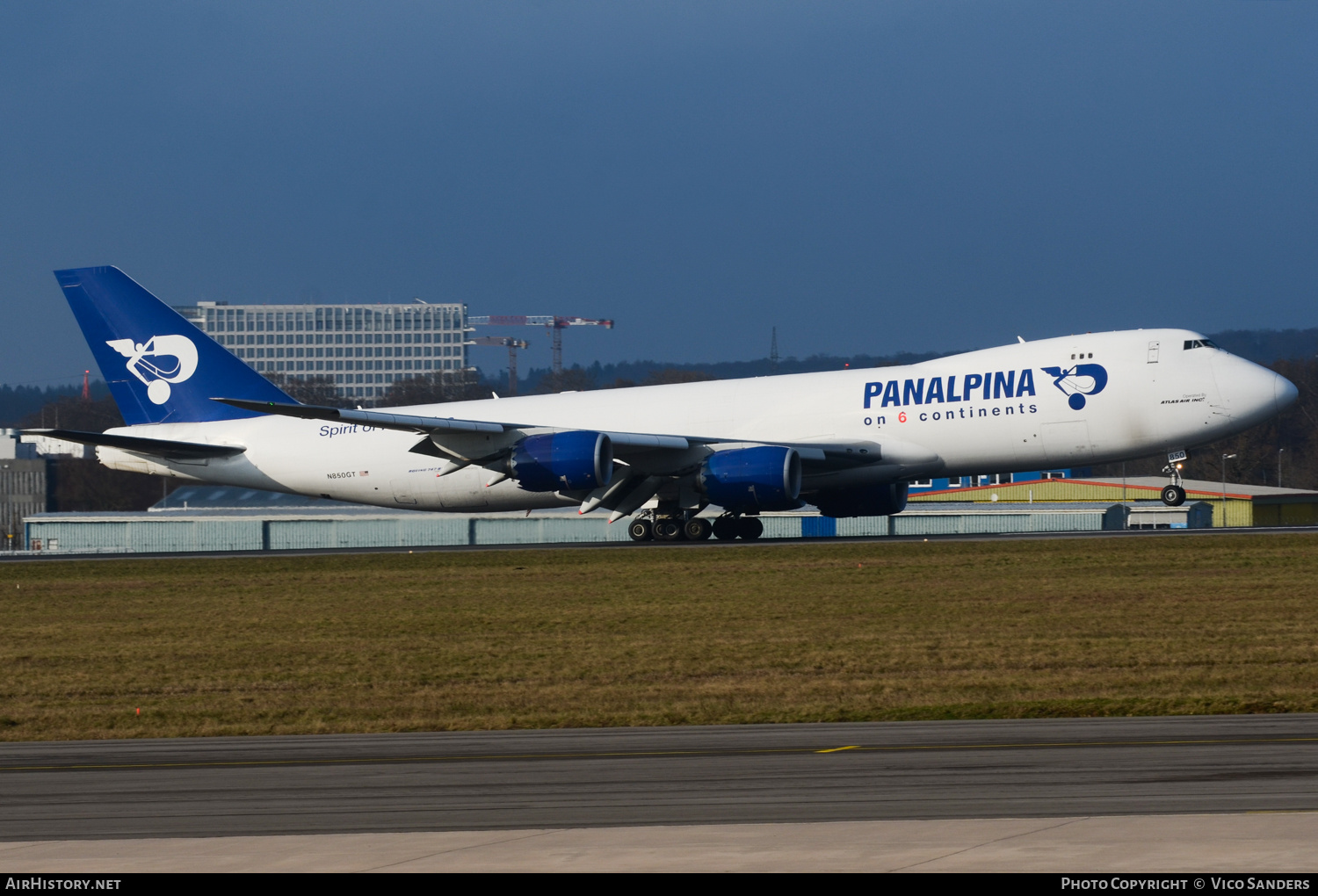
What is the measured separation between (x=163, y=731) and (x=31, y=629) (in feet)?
43.3

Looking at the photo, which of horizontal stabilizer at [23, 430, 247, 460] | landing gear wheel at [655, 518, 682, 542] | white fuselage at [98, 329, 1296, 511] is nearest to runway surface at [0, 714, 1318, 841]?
white fuselage at [98, 329, 1296, 511]

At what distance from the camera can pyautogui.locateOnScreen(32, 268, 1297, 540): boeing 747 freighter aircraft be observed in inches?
1415

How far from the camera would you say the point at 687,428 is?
40.0 m

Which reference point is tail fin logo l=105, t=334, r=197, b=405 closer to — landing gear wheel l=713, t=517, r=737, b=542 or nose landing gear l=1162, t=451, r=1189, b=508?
landing gear wheel l=713, t=517, r=737, b=542

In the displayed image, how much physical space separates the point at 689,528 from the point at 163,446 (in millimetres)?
14998

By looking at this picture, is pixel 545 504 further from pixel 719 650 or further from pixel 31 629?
pixel 719 650

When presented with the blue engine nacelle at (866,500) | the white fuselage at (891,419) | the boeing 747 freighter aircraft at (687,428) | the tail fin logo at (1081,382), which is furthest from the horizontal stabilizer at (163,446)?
the tail fin logo at (1081,382)

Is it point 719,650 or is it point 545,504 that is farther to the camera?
point 545,504

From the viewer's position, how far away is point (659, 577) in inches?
1246

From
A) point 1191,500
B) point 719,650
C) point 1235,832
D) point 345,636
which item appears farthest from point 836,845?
point 1191,500

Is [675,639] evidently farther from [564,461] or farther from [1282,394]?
[1282,394]

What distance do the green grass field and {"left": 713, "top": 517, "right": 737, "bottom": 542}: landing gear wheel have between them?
4.00 meters

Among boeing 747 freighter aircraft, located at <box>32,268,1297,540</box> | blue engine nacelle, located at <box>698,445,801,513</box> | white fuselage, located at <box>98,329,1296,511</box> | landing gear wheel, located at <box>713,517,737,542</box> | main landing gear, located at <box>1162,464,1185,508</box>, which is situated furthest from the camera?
landing gear wheel, located at <box>713,517,737,542</box>

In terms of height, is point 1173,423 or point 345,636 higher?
point 1173,423
